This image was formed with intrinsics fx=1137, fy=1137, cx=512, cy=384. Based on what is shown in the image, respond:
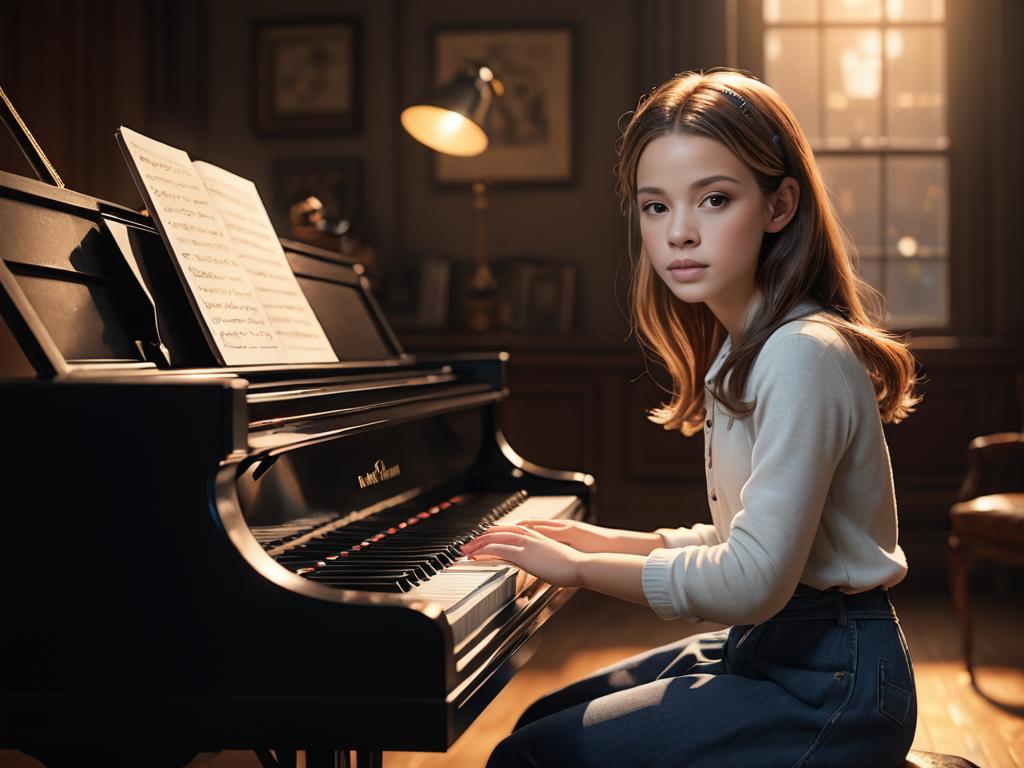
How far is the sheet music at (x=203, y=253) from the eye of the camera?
164cm

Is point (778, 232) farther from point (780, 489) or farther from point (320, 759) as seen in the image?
point (320, 759)

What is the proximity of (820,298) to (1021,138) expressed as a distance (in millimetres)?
4066

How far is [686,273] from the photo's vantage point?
4.52ft

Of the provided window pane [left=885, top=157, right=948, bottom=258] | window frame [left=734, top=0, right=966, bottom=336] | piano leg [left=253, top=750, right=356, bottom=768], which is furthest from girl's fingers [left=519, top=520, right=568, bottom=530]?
window pane [left=885, top=157, right=948, bottom=258]

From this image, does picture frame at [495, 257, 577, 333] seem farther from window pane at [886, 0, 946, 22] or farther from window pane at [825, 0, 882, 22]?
window pane at [886, 0, 946, 22]

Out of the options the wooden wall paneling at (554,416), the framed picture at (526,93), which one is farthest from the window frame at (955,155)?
the wooden wall paneling at (554,416)

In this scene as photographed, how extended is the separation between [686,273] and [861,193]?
4.01 m

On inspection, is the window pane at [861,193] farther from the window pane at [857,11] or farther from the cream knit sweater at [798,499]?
the cream knit sweater at [798,499]

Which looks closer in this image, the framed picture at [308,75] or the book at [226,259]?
the book at [226,259]

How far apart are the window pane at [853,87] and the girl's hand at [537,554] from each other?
4097mm

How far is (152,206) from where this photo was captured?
1.65 m

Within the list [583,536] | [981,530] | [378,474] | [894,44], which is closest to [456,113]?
[378,474]

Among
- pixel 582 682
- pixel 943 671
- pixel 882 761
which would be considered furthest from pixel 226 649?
pixel 943 671

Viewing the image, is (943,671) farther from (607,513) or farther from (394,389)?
(394,389)
